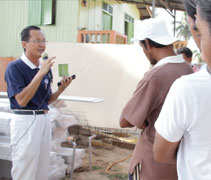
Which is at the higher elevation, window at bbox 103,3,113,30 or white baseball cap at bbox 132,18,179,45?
window at bbox 103,3,113,30

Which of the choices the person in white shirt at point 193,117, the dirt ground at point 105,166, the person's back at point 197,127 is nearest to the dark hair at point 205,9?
the person in white shirt at point 193,117

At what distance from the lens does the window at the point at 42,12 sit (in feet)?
29.5

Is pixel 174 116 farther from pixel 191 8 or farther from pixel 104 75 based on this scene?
pixel 104 75

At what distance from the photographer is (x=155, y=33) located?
1.69 meters

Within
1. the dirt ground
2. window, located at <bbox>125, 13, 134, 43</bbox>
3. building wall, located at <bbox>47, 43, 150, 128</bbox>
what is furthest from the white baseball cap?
window, located at <bbox>125, 13, 134, 43</bbox>

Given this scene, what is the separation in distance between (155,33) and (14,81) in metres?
1.35

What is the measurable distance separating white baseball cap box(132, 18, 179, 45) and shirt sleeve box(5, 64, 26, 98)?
119 centimetres

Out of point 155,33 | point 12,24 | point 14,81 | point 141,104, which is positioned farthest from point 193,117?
point 12,24

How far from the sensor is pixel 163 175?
1.51 metres

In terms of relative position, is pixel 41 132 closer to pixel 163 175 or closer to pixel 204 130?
pixel 163 175

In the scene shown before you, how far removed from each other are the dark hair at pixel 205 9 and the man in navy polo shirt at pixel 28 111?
64.4 inches

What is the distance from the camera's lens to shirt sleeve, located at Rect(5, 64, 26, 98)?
7.75 ft

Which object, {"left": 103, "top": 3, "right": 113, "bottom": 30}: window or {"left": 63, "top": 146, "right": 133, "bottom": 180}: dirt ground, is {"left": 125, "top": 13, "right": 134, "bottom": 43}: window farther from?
{"left": 63, "top": 146, "right": 133, "bottom": 180}: dirt ground

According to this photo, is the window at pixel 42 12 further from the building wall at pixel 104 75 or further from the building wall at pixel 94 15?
the building wall at pixel 104 75
